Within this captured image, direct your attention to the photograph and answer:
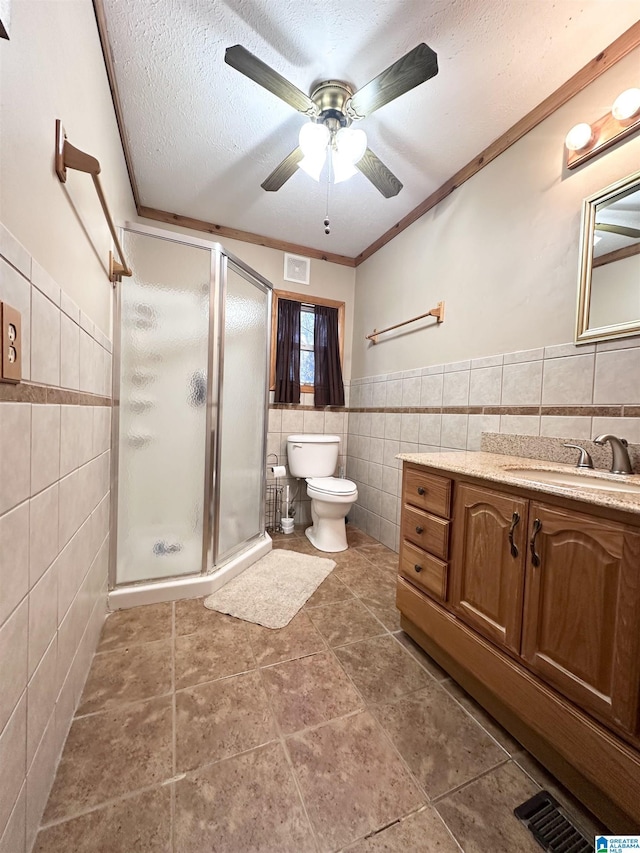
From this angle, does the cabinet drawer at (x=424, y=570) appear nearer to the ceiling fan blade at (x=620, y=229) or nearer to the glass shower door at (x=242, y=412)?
the glass shower door at (x=242, y=412)

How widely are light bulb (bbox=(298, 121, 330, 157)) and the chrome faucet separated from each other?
5.20 ft

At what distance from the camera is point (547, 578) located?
87cm

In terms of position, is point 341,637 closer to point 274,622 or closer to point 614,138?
point 274,622

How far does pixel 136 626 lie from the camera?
1439mm

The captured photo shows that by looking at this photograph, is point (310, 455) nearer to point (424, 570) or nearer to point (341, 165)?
point (424, 570)

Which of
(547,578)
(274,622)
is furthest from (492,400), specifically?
(274,622)

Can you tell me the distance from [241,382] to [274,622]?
135 cm

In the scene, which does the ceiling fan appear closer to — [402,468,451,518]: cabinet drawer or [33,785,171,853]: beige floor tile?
[402,468,451,518]: cabinet drawer

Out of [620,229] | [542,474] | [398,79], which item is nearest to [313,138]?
[398,79]

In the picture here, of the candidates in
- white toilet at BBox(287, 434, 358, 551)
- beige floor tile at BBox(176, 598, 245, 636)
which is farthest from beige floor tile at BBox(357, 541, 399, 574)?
beige floor tile at BBox(176, 598, 245, 636)

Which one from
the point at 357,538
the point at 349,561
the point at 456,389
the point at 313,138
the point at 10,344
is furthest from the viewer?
the point at 357,538

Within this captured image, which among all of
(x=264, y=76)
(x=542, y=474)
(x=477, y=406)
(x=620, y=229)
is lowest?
(x=542, y=474)

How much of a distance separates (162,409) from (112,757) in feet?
4.39

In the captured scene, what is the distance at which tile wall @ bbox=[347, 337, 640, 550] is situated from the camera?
1181 mm
